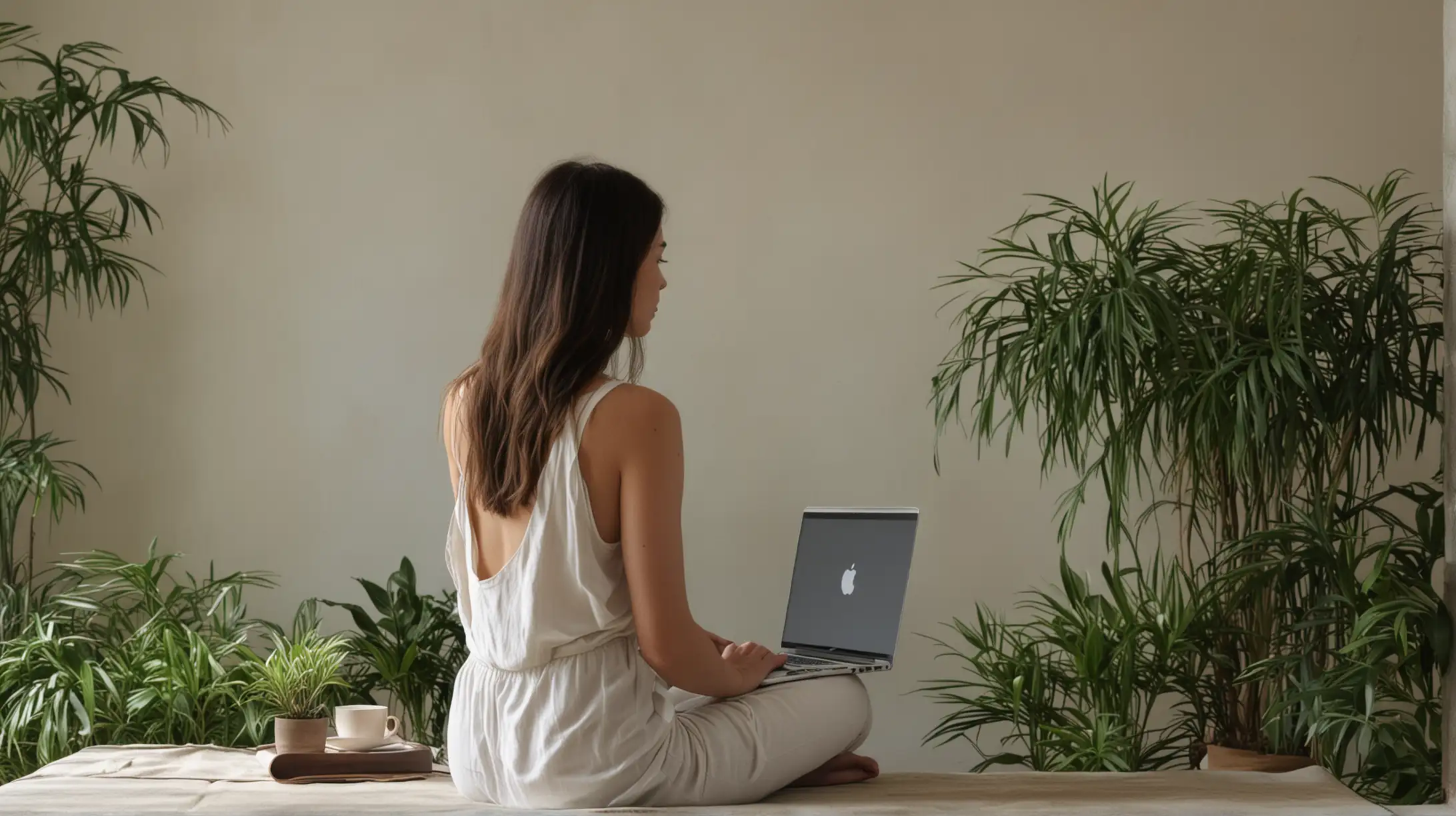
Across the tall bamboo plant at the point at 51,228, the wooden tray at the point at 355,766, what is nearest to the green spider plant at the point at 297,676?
the wooden tray at the point at 355,766

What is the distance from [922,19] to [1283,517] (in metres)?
1.89

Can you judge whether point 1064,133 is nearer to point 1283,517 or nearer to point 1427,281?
point 1427,281

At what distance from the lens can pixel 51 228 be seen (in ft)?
11.7

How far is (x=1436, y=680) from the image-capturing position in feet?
13.1

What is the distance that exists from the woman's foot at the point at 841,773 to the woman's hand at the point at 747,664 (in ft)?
0.68

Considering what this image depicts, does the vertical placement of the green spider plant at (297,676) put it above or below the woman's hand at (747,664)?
below

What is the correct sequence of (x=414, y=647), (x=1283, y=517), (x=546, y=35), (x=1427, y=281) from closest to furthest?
(x=1283, y=517) → (x=414, y=647) → (x=1427, y=281) → (x=546, y=35)

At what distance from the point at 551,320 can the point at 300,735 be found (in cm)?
→ 105

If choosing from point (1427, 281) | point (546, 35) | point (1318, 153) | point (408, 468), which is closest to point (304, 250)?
point (408, 468)

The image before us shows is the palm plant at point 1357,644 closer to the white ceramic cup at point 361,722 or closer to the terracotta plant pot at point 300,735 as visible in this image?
the white ceramic cup at point 361,722

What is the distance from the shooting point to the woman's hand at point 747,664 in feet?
6.59

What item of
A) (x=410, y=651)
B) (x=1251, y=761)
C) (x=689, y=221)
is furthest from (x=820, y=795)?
(x=689, y=221)

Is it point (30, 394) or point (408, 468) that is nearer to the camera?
point (30, 394)

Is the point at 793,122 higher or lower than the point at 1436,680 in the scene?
higher
